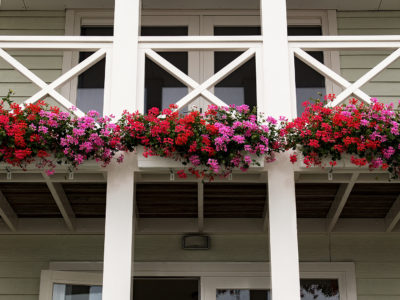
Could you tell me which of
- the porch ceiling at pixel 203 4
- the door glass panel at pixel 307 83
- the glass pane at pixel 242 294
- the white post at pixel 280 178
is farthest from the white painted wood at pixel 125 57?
the door glass panel at pixel 307 83

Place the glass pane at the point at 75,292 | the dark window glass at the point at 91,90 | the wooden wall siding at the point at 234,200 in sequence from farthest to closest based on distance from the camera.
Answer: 1. the dark window glass at the point at 91,90
2. the glass pane at the point at 75,292
3. the wooden wall siding at the point at 234,200

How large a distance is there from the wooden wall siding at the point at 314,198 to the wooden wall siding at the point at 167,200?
105 centimetres

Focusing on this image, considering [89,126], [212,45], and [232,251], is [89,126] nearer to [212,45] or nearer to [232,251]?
[212,45]

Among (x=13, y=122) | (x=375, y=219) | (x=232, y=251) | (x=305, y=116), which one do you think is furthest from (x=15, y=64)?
(x=375, y=219)

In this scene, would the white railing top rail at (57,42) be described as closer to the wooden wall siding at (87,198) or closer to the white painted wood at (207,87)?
the white painted wood at (207,87)

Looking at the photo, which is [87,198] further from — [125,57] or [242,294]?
[242,294]

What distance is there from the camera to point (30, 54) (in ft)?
24.1

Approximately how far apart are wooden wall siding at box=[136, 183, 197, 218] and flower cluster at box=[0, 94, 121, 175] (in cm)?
107

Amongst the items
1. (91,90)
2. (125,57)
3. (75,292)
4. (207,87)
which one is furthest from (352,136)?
(91,90)

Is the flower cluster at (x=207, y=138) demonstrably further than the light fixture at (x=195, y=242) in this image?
No

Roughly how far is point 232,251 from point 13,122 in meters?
2.88

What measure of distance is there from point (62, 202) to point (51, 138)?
4.51 feet

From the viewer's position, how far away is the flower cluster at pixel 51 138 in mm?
4594

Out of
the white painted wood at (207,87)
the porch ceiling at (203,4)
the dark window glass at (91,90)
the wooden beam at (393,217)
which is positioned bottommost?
the wooden beam at (393,217)
